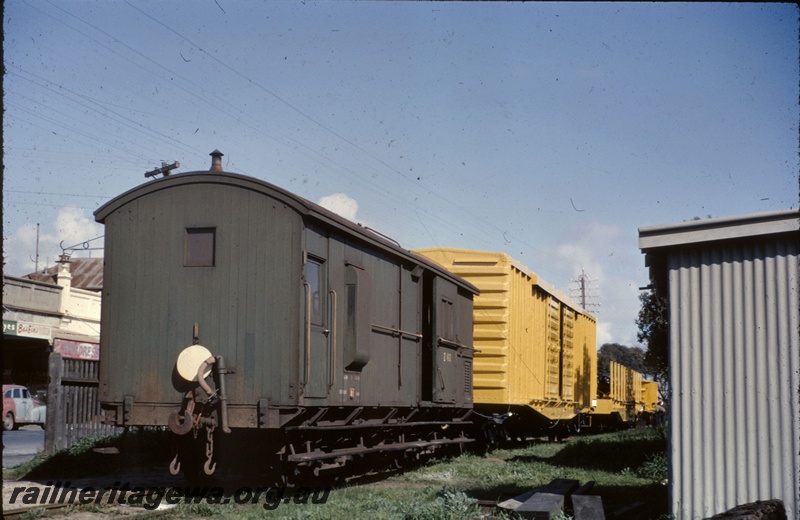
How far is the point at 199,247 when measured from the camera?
953 cm

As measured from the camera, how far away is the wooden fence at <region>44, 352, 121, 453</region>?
12516 millimetres

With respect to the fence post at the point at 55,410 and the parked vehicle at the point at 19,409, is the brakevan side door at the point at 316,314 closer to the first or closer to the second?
the fence post at the point at 55,410

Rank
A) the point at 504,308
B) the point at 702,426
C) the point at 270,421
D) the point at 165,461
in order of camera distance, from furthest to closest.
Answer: the point at 504,308 → the point at 165,461 → the point at 270,421 → the point at 702,426

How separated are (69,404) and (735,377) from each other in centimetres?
988

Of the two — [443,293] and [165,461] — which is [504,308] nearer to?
[443,293]

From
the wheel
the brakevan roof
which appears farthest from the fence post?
the wheel

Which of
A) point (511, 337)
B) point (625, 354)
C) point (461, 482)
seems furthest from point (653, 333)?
point (625, 354)

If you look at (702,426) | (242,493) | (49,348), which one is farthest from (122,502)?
(49,348)

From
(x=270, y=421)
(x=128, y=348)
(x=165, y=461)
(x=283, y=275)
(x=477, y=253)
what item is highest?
(x=477, y=253)

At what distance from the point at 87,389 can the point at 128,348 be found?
4255 millimetres

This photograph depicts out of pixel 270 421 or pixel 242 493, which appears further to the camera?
pixel 242 493

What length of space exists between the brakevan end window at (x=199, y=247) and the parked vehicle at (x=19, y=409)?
20.2 m

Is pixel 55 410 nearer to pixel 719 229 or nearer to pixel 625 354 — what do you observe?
pixel 719 229

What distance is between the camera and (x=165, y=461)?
13.1 m
